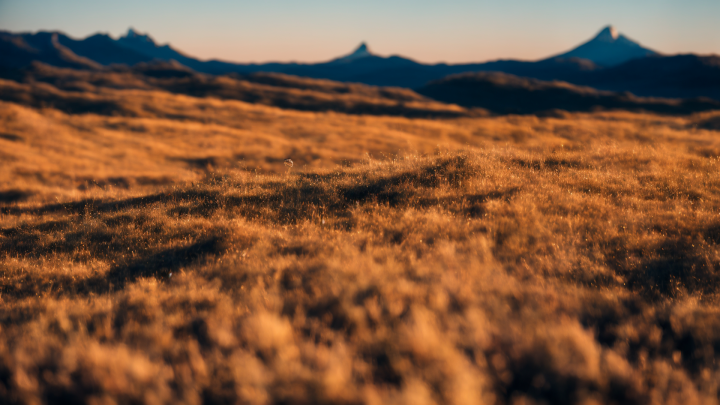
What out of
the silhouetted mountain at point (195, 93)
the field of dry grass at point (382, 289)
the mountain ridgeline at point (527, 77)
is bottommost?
the field of dry grass at point (382, 289)

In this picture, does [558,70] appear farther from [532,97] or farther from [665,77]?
[532,97]

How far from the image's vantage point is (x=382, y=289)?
3516 millimetres

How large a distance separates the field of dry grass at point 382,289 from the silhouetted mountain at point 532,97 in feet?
174

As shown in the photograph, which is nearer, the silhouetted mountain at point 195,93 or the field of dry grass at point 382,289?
the field of dry grass at point 382,289

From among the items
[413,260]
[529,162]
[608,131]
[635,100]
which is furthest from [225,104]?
[635,100]

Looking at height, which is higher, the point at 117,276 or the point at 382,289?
the point at 382,289

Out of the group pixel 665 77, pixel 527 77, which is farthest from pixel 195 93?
pixel 665 77

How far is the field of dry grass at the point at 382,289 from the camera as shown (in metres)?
2.59

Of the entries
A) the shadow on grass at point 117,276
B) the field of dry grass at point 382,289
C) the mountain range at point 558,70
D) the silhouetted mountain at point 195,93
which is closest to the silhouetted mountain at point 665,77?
the mountain range at point 558,70

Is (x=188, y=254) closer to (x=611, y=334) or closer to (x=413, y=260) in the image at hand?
(x=413, y=260)

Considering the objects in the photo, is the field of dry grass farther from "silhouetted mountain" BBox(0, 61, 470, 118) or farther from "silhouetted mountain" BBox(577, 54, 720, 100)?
"silhouetted mountain" BBox(577, 54, 720, 100)

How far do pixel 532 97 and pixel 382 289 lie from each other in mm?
75422

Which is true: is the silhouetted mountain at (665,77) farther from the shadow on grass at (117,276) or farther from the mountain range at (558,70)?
the shadow on grass at (117,276)

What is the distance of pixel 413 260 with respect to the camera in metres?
4.32
